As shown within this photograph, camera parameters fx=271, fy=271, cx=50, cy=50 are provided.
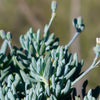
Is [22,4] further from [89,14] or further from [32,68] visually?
[32,68]

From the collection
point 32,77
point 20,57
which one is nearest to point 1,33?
point 20,57

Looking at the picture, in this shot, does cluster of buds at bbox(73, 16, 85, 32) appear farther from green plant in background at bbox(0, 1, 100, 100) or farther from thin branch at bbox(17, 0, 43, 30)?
thin branch at bbox(17, 0, 43, 30)

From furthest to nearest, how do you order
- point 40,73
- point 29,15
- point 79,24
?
point 29,15, point 79,24, point 40,73

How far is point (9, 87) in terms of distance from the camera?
2.58 feet

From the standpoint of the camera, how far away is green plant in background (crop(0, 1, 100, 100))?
2.51 ft

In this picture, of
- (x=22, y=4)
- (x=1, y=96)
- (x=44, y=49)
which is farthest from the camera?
(x=22, y=4)

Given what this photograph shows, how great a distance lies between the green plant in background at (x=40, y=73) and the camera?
76 cm

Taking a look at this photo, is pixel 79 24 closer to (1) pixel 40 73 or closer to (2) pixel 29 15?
(1) pixel 40 73

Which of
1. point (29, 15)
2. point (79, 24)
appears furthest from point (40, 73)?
point (29, 15)

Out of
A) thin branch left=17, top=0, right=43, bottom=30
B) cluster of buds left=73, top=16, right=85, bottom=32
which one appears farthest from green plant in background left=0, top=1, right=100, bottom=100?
thin branch left=17, top=0, right=43, bottom=30

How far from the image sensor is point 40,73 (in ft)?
2.78

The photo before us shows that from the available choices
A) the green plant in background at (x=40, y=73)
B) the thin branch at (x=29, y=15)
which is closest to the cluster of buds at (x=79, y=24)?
the green plant in background at (x=40, y=73)

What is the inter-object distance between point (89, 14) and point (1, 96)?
2.83 metres

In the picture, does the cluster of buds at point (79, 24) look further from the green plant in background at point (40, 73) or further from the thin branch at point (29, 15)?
the thin branch at point (29, 15)
